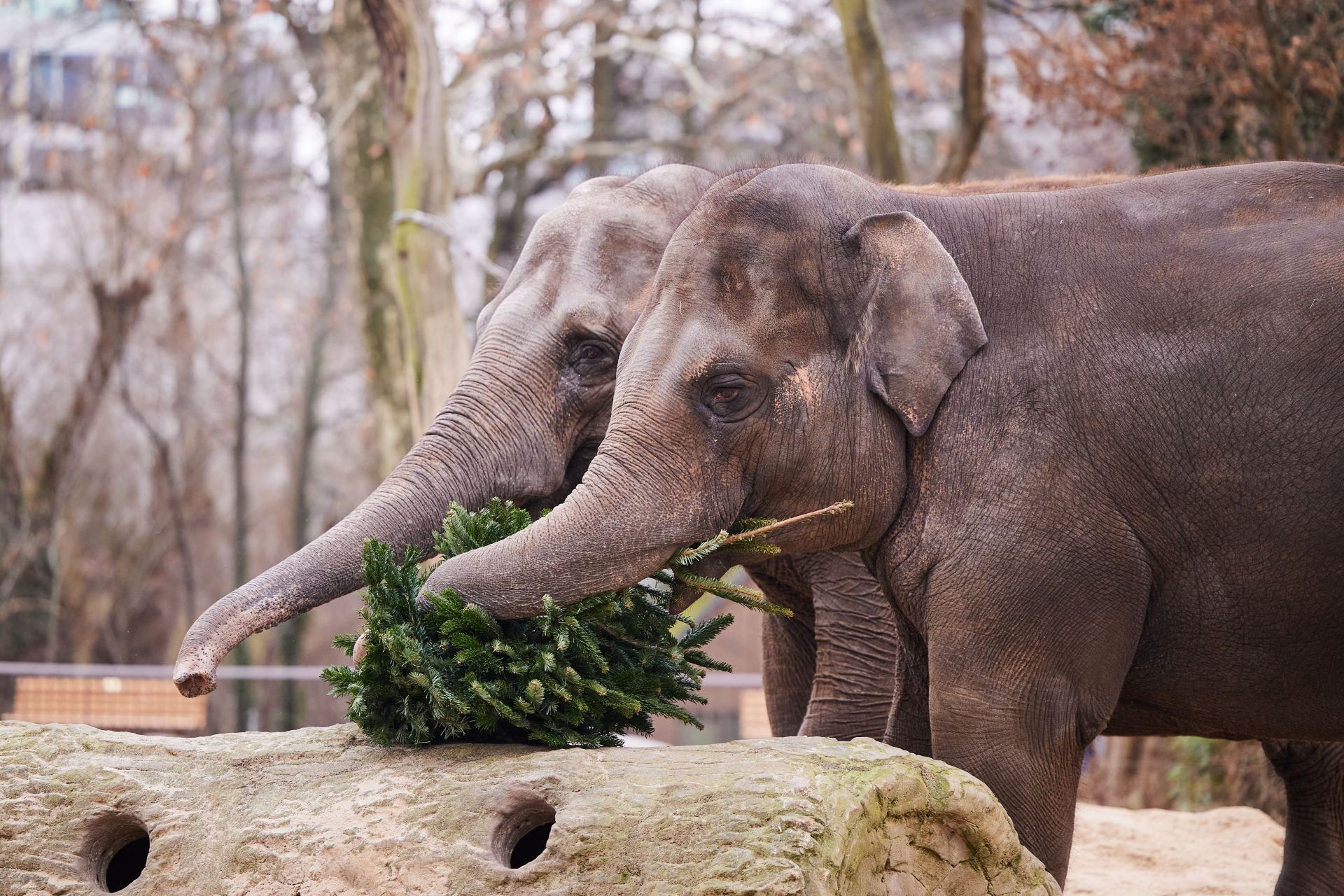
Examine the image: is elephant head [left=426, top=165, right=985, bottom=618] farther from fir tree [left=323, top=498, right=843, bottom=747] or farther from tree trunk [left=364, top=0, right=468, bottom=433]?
tree trunk [left=364, top=0, right=468, bottom=433]

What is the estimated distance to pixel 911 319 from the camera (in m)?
4.29

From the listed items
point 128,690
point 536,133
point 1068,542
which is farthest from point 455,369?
point 536,133

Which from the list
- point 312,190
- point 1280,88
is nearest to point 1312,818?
point 1280,88

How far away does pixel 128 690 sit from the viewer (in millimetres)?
11484

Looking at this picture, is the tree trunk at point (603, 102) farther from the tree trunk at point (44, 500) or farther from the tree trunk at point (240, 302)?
the tree trunk at point (44, 500)

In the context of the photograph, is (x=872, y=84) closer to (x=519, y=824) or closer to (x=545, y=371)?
(x=545, y=371)

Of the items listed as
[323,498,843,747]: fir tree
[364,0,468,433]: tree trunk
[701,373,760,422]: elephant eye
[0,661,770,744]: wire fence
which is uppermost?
[364,0,468,433]: tree trunk

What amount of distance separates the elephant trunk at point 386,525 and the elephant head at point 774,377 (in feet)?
2.23

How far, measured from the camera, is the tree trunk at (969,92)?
947 centimetres

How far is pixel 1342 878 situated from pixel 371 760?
3.52 m

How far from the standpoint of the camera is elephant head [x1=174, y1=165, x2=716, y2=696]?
5219 mm

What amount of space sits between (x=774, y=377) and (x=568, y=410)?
131 cm

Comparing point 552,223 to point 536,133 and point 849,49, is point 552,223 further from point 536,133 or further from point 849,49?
point 536,133

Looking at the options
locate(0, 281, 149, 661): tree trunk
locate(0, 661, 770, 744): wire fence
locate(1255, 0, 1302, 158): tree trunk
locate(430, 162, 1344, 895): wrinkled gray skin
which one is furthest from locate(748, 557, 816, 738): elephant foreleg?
locate(0, 281, 149, 661): tree trunk
